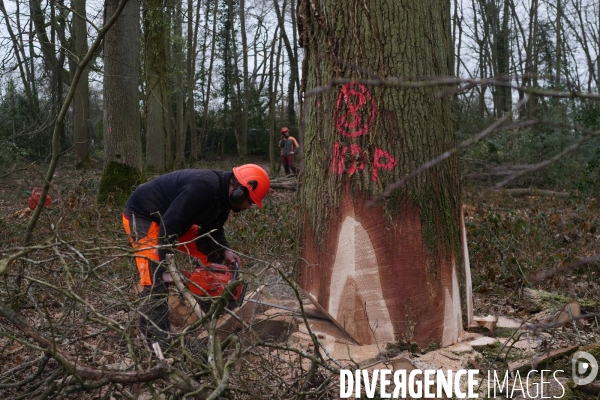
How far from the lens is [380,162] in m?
3.88

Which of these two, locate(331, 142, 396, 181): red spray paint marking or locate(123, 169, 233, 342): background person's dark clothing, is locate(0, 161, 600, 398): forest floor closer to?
locate(123, 169, 233, 342): background person's dark clothing

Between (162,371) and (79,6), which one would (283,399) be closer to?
(162,371)

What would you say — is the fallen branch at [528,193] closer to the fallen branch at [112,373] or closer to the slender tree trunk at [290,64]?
the fallen branch at [112,373]

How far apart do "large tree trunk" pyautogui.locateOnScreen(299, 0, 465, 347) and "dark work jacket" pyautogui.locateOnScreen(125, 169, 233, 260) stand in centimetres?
95

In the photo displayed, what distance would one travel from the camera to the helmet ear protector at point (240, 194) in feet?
14.8

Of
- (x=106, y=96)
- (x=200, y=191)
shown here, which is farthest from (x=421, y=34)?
(x=106, y=96)

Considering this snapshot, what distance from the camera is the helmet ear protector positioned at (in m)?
4.50

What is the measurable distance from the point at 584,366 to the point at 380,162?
1.70m

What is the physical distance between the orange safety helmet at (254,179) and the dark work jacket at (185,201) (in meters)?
0.12

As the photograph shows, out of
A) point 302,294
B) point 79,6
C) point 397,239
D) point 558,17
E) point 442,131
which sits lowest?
point 302,294

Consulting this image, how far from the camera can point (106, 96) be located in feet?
32.3

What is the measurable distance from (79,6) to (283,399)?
14392mm

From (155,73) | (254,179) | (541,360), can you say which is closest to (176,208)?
(254,179)

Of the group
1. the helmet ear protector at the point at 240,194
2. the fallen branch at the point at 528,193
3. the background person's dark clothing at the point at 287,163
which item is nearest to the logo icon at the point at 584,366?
the helmet ear protector at the point at 240,194
